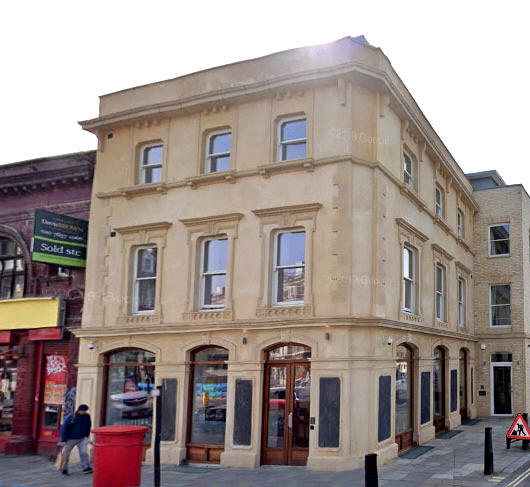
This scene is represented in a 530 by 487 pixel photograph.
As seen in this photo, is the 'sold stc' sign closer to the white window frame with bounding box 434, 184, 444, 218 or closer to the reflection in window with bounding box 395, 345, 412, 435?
the reflection in window with bounding box 395, 345, 412, 435

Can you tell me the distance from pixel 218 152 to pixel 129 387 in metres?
7.04

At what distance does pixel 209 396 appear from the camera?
16.9 meters

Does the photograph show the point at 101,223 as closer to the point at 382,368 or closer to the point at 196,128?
the point at 196,128

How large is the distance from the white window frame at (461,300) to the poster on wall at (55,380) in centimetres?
1477

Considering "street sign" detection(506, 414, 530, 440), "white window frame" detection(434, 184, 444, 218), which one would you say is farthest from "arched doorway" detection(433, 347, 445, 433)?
"white window frame" detection(434, 184, 444, 218)

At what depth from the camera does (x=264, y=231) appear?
54.9ft

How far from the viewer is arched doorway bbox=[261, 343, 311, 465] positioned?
51.4 ft

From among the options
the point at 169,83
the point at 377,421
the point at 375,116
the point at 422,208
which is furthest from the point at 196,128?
the point at 377,421

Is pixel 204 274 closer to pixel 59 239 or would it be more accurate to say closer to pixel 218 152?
pixel 218 152

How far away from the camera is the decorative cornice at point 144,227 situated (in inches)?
715

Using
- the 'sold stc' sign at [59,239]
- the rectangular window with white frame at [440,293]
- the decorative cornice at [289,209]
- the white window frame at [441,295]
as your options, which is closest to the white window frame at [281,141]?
the decorative cornice at [289,209]

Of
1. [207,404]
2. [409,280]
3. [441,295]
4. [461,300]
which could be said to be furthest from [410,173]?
[207,404]

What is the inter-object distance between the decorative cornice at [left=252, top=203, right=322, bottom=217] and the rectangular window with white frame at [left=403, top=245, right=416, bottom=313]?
3867 millimetres

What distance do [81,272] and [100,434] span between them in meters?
8.53
